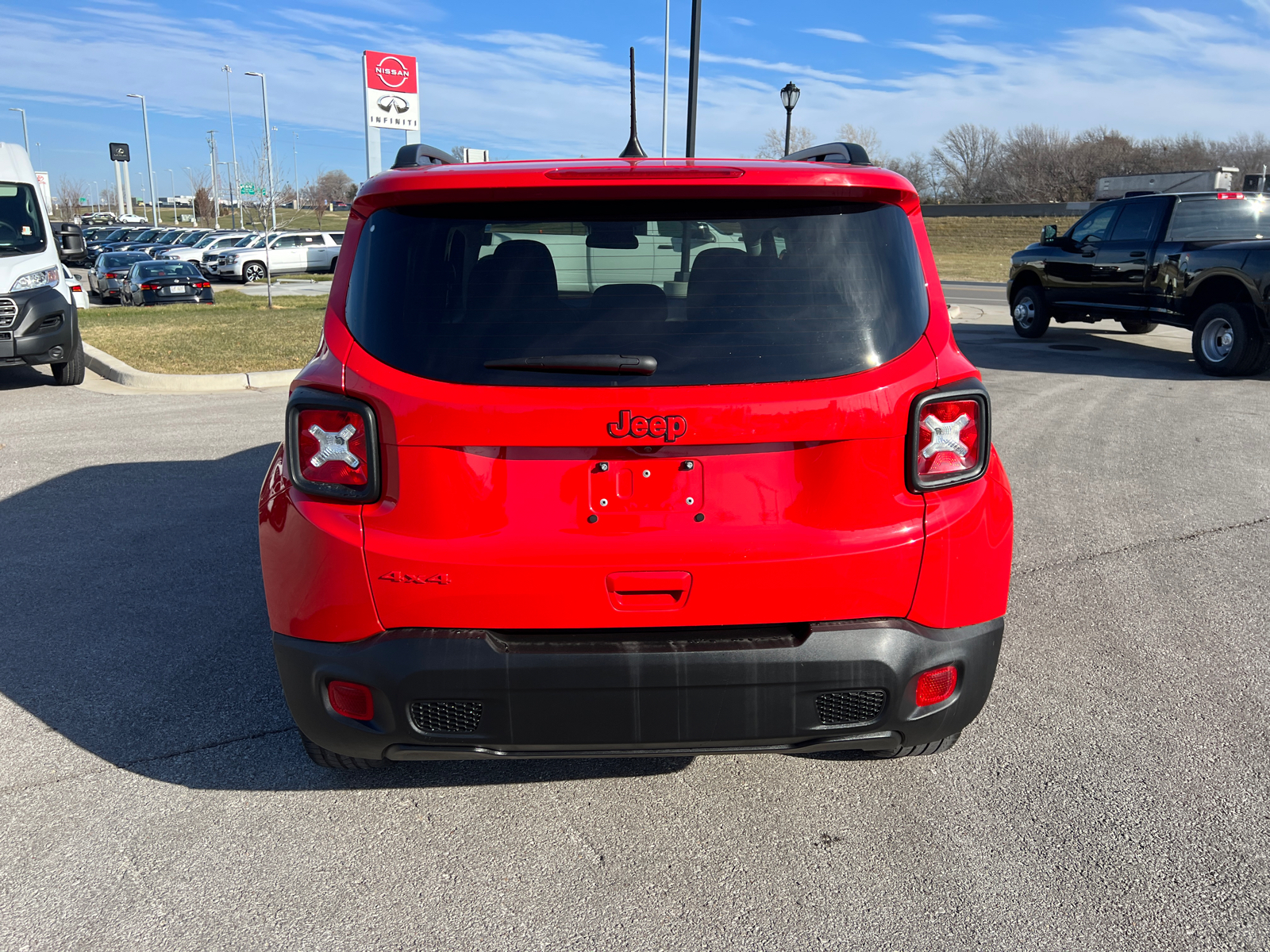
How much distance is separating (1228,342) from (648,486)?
39.2 ft

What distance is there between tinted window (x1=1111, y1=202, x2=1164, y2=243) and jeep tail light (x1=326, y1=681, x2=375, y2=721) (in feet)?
44.4

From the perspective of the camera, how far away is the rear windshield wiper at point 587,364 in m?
2.55

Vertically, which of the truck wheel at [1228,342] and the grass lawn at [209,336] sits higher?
the truck wheel at [1228,342]

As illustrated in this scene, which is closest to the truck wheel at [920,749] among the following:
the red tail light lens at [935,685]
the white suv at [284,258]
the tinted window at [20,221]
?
the red tail light lens at [935,685]

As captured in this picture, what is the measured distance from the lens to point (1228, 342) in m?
12.2

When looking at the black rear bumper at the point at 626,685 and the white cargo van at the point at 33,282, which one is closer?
the black rear bumper at the point at 626,685

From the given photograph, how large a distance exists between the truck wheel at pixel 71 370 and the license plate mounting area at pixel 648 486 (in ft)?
34.9

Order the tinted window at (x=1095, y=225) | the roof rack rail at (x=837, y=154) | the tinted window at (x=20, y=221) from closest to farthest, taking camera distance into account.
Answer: the roof rack rail at (x=837, y=154) < the tinted window at (x=20, y=221) < the tinted window at (x=1095, y=225)

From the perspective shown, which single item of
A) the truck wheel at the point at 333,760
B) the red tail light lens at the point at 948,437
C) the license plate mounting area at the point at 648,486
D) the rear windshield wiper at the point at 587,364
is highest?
the rear windshield wiper at the point at 587,364

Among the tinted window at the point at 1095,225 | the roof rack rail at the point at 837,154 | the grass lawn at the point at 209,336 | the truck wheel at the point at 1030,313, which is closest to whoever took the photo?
the roof rack rail at the point at 837,154

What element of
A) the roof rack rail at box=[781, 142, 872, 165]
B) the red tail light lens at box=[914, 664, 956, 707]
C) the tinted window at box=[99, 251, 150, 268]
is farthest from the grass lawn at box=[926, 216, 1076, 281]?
the red tail light lens at box=[914, 664, 956, 707]

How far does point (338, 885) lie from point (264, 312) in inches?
826

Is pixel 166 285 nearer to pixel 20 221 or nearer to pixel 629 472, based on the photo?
pixel 20 221

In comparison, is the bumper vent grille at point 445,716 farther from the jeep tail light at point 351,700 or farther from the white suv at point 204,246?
the white suv at point 204,246
